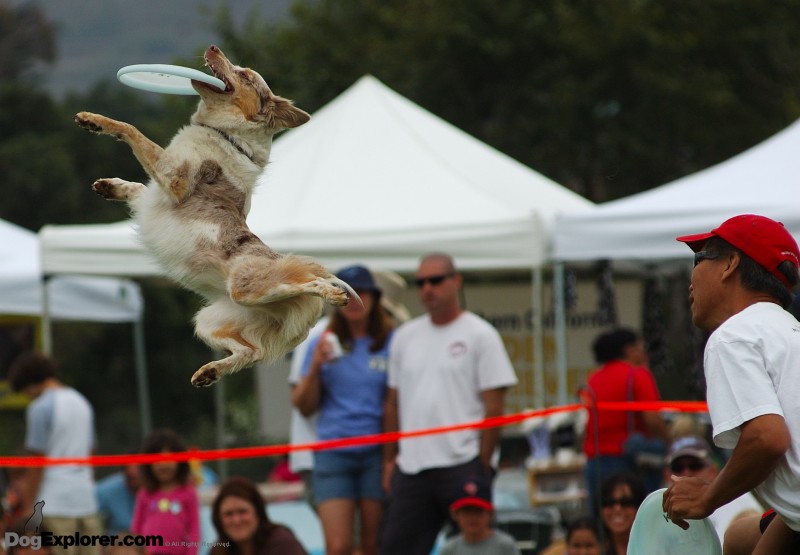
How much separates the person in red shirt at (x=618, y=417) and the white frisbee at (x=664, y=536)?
360 centimetres

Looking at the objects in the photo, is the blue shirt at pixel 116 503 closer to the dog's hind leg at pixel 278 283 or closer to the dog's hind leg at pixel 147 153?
the dog's hind leg at pixel 147 153

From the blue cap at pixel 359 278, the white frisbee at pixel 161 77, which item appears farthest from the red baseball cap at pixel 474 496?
the white frisbee at pixel 161 77

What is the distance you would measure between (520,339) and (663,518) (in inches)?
326

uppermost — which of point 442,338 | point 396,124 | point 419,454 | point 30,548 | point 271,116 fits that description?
point 396,124

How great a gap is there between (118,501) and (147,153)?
233 inches

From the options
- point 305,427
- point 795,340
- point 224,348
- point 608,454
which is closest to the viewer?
point 795,340

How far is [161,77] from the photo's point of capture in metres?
3.59

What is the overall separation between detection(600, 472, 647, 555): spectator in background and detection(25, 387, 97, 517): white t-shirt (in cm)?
372

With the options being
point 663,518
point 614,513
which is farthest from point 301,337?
point 614,513

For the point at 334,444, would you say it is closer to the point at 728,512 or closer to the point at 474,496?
the point at 474,496

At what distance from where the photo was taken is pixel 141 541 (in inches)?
249

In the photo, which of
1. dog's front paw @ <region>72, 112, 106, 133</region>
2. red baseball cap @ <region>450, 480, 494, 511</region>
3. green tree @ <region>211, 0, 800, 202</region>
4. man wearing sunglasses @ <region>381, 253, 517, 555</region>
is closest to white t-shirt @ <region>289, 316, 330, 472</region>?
man wearing sunglasses @ <region>381, 253, 517, 555</region>

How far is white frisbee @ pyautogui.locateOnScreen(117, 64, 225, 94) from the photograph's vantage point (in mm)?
3494

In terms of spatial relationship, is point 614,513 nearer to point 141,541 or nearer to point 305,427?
point 305,427
